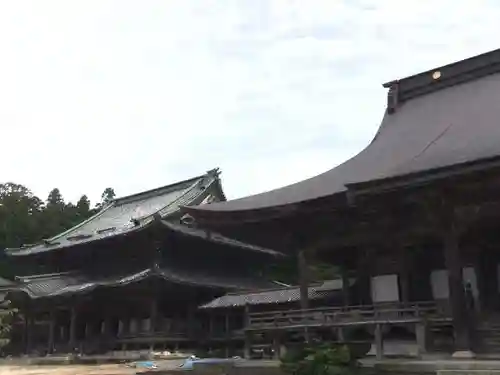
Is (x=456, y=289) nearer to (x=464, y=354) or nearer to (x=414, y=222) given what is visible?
(x=464, y=354)

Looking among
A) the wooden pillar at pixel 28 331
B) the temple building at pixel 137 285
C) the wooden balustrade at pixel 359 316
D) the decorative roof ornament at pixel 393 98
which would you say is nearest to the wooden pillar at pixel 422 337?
the wooden balustrade at pixel 359 316

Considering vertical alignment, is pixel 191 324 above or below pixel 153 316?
below

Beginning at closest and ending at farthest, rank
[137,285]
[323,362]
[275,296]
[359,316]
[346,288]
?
[323,362]
[359,316]
[346,288]
[275,296]
[137,285]

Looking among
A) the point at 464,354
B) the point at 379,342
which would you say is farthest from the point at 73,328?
the point at 464,354

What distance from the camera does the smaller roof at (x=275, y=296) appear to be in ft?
82.7

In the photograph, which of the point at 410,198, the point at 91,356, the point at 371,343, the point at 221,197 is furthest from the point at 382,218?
the point at 221,197

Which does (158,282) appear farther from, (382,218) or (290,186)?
(382,218)

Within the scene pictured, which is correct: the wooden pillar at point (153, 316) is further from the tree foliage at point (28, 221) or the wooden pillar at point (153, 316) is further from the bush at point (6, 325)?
the tree foliage at point (28, 221)

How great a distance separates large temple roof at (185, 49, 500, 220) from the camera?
15.6 metres

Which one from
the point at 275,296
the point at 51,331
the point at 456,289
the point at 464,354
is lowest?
the point at 464,354

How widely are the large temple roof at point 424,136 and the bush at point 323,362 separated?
3.66m

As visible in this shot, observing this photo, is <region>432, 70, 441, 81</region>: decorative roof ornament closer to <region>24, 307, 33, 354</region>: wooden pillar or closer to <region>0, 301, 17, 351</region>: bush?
<region>24, 307, 33, 354</region>: wooden pillar

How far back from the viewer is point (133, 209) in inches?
1842

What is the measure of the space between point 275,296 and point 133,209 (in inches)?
810
